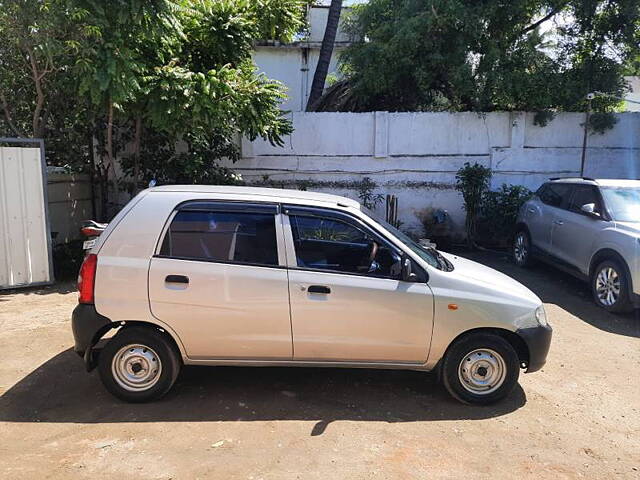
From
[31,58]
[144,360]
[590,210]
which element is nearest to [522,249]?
[590,210]

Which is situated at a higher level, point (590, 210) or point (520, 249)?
point (590, 210)

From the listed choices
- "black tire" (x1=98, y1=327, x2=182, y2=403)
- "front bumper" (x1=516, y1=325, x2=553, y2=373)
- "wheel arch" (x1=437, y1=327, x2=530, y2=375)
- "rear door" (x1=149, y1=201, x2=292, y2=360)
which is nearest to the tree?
"rear door" (x1=149, y1=201, x2=292, y2=360)

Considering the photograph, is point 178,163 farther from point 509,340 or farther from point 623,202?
point 623,202

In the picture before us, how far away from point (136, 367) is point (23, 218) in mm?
4212

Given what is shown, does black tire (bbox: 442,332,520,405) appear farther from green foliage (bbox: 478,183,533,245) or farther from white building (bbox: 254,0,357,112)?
white building (bbox: 254,0,357,112)

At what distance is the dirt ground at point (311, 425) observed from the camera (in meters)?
3.45

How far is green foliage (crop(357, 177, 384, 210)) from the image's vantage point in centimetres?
1121

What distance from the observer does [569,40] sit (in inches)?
454

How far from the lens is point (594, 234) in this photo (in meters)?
7.36

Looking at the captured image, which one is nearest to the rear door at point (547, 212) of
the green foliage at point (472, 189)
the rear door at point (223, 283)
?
the green foliage at point (472, 189)

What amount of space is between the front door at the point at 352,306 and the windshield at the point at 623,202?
454cm

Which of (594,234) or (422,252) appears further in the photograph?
(594,234)

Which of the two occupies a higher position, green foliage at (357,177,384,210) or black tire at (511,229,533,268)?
green foliage at (357,177,384,210)

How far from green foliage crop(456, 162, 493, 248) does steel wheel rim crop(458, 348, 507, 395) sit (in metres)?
6.92
